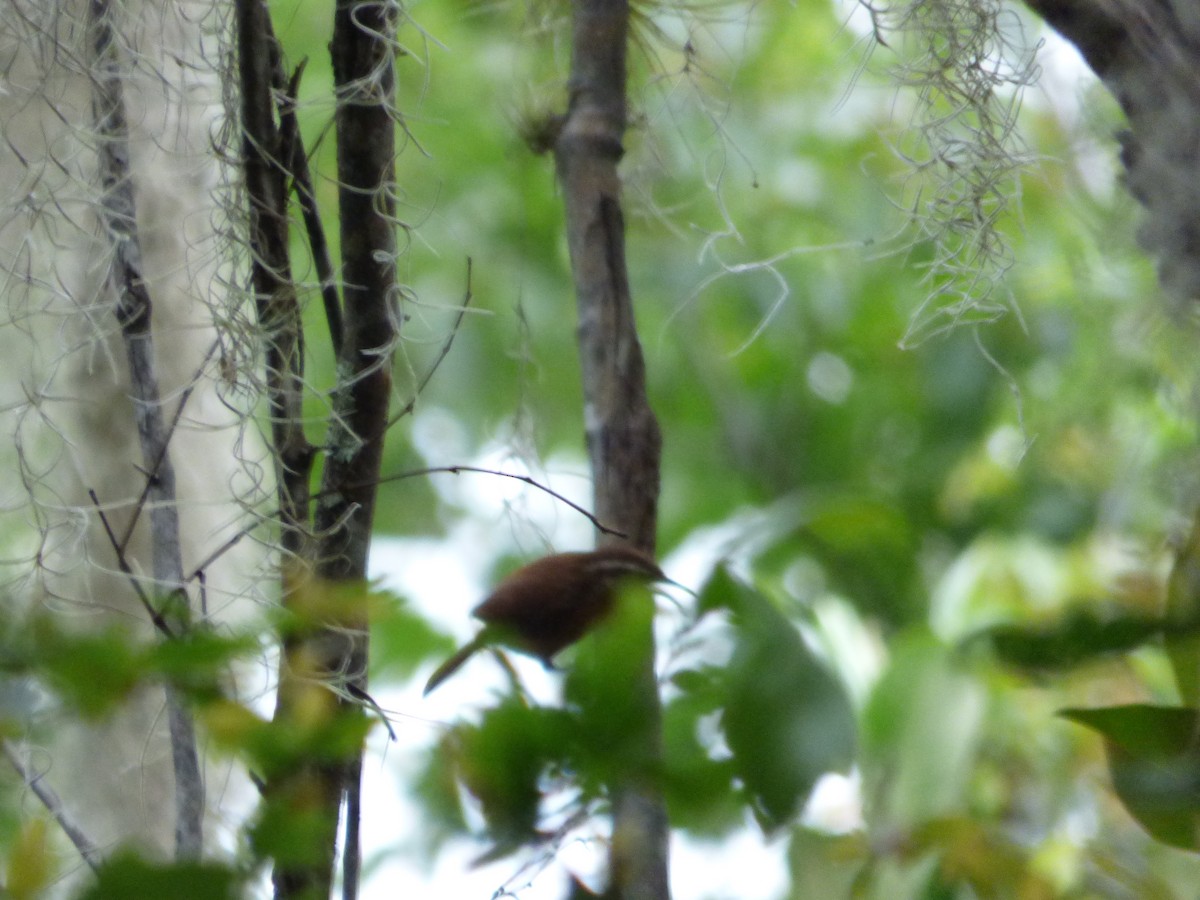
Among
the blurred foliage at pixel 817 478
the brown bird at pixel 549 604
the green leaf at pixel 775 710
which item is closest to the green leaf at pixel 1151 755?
the blurred foliage at pixel 817 478

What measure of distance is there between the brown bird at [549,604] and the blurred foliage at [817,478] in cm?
5

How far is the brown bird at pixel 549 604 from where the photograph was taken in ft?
1.73

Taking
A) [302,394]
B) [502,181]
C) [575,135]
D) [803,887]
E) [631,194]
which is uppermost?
[502,181]

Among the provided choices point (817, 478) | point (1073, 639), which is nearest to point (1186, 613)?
point (1073, 639)

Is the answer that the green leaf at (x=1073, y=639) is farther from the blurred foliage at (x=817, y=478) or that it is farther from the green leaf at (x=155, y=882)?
the green leaf at (x=155, y=882)

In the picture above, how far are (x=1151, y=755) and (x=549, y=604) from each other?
25 cm

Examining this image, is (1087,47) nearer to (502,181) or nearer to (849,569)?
(849,569)

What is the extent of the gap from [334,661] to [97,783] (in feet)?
1.43

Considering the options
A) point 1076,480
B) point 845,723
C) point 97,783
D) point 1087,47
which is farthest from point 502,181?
point 845,723

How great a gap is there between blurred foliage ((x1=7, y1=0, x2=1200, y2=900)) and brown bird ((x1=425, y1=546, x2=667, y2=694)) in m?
0.05

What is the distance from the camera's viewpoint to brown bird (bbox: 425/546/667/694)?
528 mm

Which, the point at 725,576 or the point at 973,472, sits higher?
the point at 973,472

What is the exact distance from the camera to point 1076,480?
1983mm

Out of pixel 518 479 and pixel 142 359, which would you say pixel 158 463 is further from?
pixel 518 479
